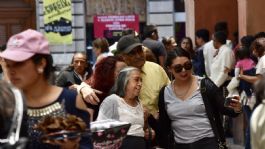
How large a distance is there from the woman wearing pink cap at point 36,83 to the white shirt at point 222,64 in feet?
26.8

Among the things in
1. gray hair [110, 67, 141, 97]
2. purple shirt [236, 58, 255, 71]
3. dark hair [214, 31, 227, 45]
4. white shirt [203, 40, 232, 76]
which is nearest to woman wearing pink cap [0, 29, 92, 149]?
gray hair [110, 67, 141, 97]

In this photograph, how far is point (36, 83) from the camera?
4945 mm

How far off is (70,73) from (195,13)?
24.9ft

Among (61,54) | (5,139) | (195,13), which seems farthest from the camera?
(61,54)

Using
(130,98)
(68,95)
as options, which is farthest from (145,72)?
Result: (68,95)

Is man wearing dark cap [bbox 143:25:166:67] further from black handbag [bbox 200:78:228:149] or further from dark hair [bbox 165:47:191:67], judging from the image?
black handbag [bbox 200:78:228:149]

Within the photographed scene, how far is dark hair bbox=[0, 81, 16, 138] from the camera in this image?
409 centimetres

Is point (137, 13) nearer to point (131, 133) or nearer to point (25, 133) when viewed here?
point (131, 133)

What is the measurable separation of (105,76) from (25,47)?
301 centimetres

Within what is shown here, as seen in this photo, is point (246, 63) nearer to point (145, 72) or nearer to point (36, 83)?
point (145, 72)

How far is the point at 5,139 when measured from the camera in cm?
416

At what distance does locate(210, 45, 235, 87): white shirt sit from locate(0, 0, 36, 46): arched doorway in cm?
1130

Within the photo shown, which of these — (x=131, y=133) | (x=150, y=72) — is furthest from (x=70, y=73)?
(x=131, y=133)

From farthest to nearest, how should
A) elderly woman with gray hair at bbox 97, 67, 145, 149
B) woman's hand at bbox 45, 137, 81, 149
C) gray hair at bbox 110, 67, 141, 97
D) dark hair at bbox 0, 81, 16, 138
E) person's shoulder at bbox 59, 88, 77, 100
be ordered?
gray hair at bbox 110, 67, 141, 97 → elderly woman with gray hair at bbox 97, 67, 145, 149 → person's shoulder at bbox 59, 88, 77, 100 → woman's hand at bbox 45, 137, 81, 149 → dark hair at bbox 0, 81, 16, 138
